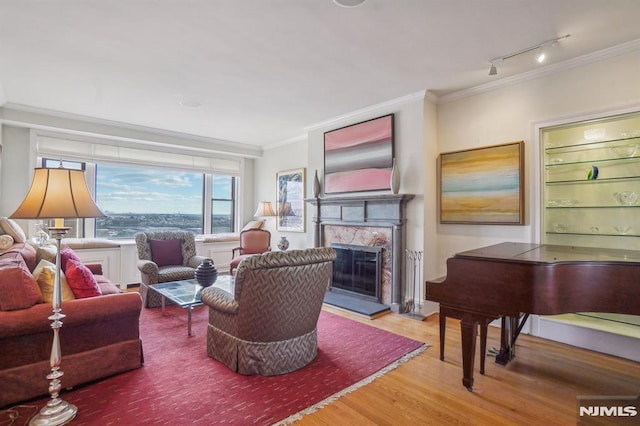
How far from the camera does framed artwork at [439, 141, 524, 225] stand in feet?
11.2

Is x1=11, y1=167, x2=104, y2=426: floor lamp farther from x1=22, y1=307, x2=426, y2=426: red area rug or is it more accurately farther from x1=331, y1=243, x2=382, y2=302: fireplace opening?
x1=331, y1=243, x2=382, y2=302: fireplace opening

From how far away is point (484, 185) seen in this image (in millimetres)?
3656

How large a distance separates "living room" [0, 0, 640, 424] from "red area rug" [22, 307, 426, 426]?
144 cm

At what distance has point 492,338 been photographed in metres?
3.26

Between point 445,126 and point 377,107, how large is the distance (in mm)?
928

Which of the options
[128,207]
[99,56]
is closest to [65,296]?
[99,56]

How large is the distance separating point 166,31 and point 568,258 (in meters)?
3.40

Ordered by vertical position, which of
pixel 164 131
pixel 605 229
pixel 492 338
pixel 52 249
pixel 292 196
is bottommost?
pixel 492 338

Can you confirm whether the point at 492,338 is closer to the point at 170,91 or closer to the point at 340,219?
the point at 340,219

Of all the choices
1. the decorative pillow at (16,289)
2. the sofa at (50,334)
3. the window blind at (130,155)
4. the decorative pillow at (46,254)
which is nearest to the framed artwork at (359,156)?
the window blind at (130,155)

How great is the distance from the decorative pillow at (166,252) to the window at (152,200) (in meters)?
1.36

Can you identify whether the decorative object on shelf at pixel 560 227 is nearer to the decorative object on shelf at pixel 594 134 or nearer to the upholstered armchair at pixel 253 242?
the decorative object on shelf at pixel 594 134

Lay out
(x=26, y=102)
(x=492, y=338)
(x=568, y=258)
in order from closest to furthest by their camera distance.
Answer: (x=568, y=258) → (x=492, y=338) → (x=26, y=102)

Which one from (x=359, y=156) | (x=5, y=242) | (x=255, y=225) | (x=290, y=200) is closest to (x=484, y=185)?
(x=359, y=156)
